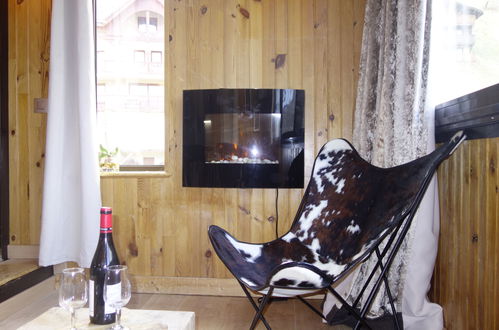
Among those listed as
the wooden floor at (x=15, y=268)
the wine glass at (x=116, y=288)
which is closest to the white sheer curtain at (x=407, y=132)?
the wine glass at (x=116, y=288)

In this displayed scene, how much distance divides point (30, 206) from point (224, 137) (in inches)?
64.5

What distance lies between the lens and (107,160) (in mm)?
2896

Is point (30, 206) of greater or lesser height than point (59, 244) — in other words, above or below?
above

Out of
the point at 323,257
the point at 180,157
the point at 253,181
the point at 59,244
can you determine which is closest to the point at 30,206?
the point at 59,244

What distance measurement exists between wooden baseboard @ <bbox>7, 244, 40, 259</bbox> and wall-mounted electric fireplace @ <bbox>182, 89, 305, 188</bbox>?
1515mm

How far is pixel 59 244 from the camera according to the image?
2.76 m

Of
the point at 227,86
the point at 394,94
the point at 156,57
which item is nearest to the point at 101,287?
the point at 394,94

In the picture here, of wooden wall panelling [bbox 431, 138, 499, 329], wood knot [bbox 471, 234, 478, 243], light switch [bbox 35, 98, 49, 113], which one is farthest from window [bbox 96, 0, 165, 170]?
wood knot [bbox 471, 234, 478, 243]

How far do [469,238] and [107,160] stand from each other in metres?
2.25

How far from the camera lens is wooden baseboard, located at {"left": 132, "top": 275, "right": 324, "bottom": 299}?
2742 millimetres

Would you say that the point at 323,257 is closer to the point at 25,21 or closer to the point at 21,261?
the point at 21,261

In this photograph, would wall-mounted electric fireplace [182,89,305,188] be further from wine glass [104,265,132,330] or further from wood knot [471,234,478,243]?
wine glass [104,265,132,330]

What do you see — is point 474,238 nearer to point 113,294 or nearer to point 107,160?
point 113,294

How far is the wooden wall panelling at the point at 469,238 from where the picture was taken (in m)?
1.43
